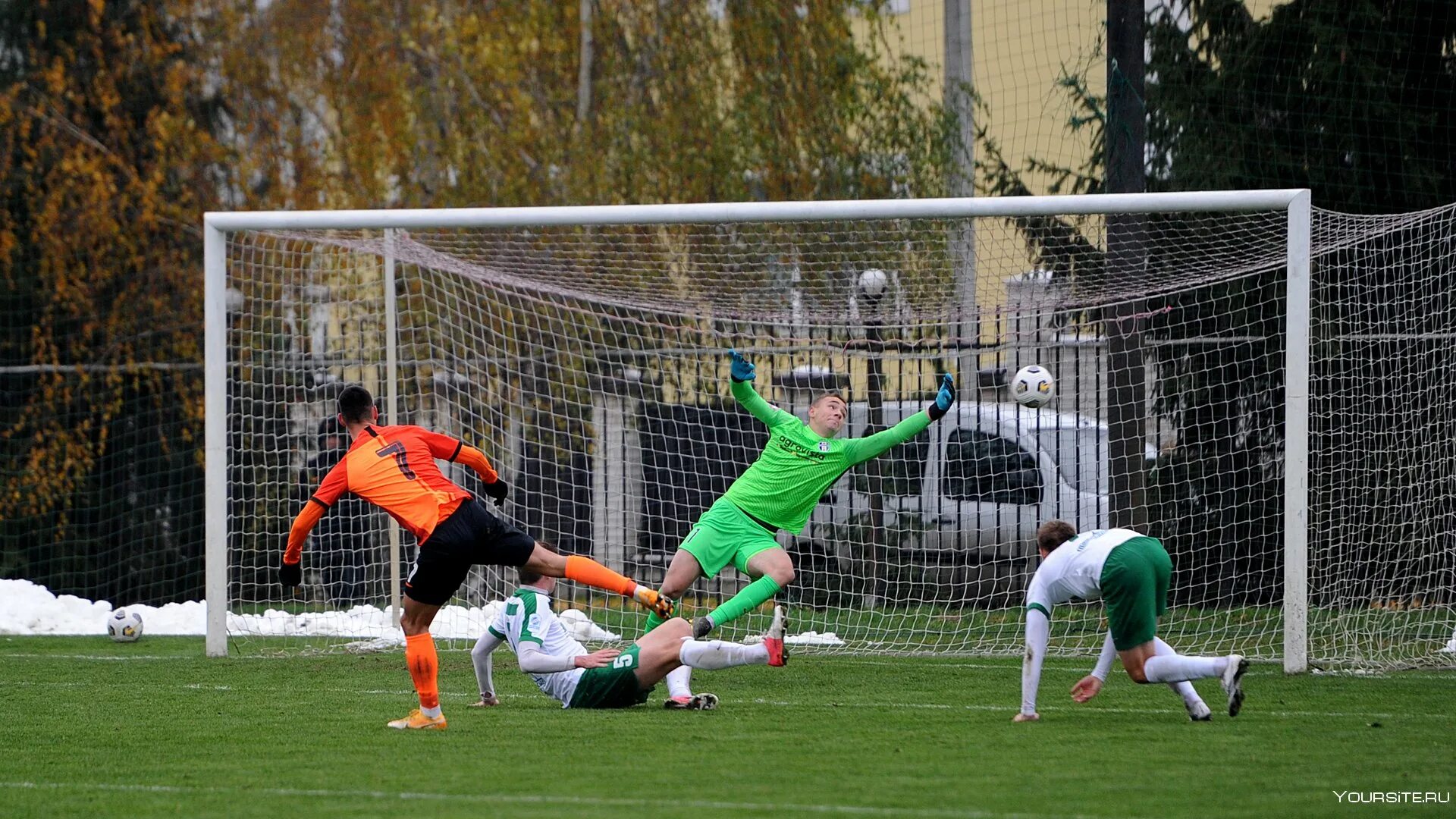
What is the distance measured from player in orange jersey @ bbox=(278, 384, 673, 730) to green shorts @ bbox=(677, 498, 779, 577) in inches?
62.2

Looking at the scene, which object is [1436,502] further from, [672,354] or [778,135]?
[778,135]

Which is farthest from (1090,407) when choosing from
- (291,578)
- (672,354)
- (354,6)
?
(354,6)

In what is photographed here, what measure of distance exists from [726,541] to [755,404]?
94 cm

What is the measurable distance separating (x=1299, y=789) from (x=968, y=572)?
7.82 meters

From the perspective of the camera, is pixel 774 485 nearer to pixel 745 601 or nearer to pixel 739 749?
pixel 745 601

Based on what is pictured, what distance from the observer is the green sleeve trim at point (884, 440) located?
9562 millimetres

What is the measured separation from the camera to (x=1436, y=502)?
35.5 feet

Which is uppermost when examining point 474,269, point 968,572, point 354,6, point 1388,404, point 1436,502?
point 354,6

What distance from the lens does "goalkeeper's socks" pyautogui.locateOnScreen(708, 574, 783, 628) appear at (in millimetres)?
8617

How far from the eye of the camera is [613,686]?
8.06 m

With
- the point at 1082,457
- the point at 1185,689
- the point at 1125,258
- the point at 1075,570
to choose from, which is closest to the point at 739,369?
the point at 1075,570

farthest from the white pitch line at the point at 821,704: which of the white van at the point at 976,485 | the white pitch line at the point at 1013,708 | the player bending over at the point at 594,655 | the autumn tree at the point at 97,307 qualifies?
the autumn tree at the point at 97,307

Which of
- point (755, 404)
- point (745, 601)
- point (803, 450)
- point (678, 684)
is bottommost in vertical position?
point (678, 684)

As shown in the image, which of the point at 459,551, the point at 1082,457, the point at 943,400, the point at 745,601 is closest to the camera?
the point at 459,551
